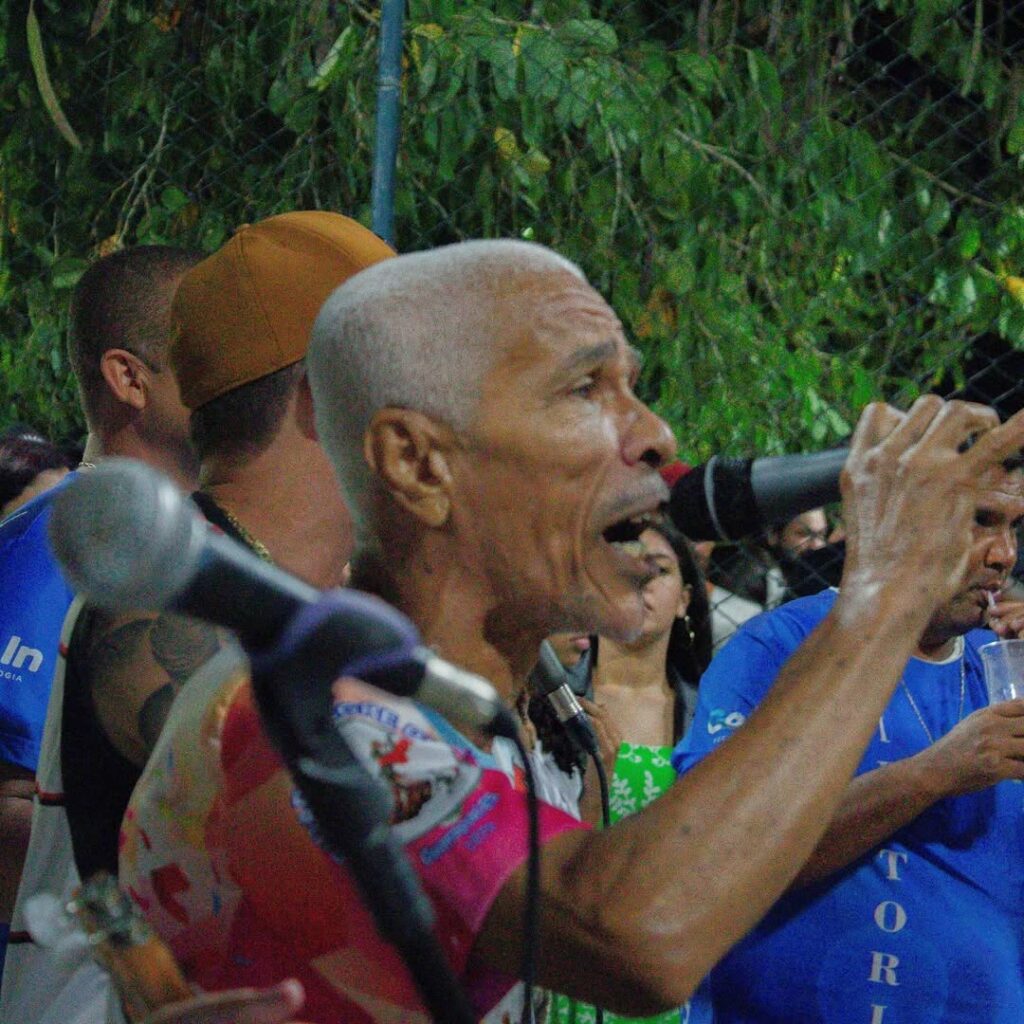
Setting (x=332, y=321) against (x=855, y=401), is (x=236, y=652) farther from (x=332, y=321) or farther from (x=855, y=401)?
(x=855, y=401)

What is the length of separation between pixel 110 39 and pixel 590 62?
111cm

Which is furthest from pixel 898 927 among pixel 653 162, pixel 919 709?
pixel 653 162

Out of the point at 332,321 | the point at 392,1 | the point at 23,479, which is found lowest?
the point at 23,479

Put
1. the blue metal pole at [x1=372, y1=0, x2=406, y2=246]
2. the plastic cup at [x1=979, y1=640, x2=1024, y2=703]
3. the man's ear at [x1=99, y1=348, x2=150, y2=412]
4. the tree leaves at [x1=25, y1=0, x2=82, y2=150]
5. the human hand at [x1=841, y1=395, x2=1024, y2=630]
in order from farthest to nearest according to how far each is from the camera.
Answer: the tree leaves at [x1=25, y1=0, x2=82, y2=150]
the blue metal pole at [x1=372, y1=0, x2=406, y2=246]
the man's ear at [x1=99, y1=348, x2=150, y2=412]
the plastic cup at [x1=979, y1=640, x2=1024, y2=703]
the human hand at [x1=841, y1=395, x2=1024, y2=630]

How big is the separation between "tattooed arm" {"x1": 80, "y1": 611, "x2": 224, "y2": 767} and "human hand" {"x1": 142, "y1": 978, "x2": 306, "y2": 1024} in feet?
1.96

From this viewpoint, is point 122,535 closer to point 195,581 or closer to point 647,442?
point 195,581

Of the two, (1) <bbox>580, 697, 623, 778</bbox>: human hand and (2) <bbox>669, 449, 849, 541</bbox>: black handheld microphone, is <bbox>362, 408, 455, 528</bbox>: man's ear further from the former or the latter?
(1) <bbox>580, 697, 623, 778</bbox>: human hand

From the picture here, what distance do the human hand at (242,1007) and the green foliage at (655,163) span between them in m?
2.68

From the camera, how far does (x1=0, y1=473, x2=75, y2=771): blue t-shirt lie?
8.79ft

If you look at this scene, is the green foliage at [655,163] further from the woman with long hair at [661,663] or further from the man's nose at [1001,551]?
the man's nose at [1001,551]

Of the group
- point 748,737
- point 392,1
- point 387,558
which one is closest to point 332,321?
point 387,558

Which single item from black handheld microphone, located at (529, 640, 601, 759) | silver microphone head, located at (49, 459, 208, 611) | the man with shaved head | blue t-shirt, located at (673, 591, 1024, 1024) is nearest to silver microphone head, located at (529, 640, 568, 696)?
black handheld microphone, located at (529, 640, 601, 759)

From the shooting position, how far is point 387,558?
67.0 inches

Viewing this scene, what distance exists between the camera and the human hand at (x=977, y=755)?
2707 mm
